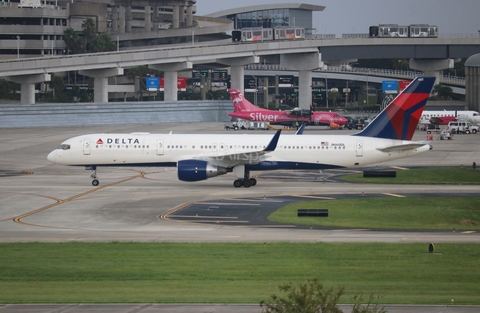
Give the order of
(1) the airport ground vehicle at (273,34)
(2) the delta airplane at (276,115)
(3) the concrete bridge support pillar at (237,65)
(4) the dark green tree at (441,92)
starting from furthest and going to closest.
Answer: (4) the dark green tree at (441,92) → (1) the airport ground vehicle at (273,34) → (3) the concrete bridge support pillar at (237,65) → (2) the delta airplane at (276,115)

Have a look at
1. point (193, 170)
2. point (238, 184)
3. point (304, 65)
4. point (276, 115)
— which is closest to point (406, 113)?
point (238, 184)

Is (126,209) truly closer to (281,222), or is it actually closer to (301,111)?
(281,222)

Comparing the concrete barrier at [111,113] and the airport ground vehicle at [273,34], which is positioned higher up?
the airport ground vehicle at [273,34]

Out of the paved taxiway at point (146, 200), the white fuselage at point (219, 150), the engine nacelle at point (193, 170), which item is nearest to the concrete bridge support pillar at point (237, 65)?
the paved taxiway at point (146, 200)

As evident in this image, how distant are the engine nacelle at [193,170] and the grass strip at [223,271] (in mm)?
19920

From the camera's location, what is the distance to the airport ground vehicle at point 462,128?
122m

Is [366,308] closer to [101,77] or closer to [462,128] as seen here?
[462,128]

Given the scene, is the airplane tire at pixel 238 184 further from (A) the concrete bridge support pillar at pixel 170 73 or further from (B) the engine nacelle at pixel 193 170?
(A) the concrete bridge support pillar at pixel 170 73

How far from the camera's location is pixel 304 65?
15112 cm

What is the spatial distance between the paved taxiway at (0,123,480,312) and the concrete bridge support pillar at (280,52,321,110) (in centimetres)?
6318

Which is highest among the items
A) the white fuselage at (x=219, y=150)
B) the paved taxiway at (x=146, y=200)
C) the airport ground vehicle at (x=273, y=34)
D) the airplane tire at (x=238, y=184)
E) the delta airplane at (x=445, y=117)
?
the airport ground vehicle at (x=273, y=34)

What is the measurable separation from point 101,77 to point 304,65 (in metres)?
37.7

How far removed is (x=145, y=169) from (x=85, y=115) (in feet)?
176

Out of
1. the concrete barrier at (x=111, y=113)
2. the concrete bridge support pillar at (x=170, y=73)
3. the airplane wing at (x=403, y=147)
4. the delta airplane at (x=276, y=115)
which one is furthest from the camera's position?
the concrete bridge support pillar at (x=170, y=73)
